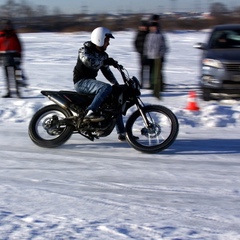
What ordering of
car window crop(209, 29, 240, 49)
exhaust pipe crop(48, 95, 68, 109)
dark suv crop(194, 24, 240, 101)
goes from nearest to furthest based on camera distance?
exhaust pipe crop(48, 95, 68, 109), dark suv crop(194, 24, 240, 101), car window crop(209, 29, 240, 49)

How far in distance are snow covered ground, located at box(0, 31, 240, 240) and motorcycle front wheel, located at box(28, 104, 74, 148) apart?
135mm

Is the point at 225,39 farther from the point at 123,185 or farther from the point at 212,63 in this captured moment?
the point at 123,185

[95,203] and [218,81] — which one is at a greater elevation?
[218,81]

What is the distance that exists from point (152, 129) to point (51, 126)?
1.43 meters

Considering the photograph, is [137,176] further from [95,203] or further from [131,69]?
[131,69]

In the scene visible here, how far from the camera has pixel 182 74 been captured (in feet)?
51.7

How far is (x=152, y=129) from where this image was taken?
7.06 meters

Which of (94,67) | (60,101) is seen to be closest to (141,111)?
(94,67)

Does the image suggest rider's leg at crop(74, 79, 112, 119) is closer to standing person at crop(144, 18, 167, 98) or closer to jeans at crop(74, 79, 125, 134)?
jeans at crop(74, 79, 125, 134)

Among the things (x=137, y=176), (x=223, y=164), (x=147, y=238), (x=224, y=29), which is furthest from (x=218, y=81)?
(x=147, y=238)

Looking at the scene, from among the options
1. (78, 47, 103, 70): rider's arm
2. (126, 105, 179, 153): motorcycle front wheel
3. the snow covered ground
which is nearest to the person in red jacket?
the snow covered ground

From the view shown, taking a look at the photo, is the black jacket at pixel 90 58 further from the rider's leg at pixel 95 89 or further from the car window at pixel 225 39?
the car window at pixel 225 39

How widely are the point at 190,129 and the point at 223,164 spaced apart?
2042mm

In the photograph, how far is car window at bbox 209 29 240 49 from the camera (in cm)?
1167
